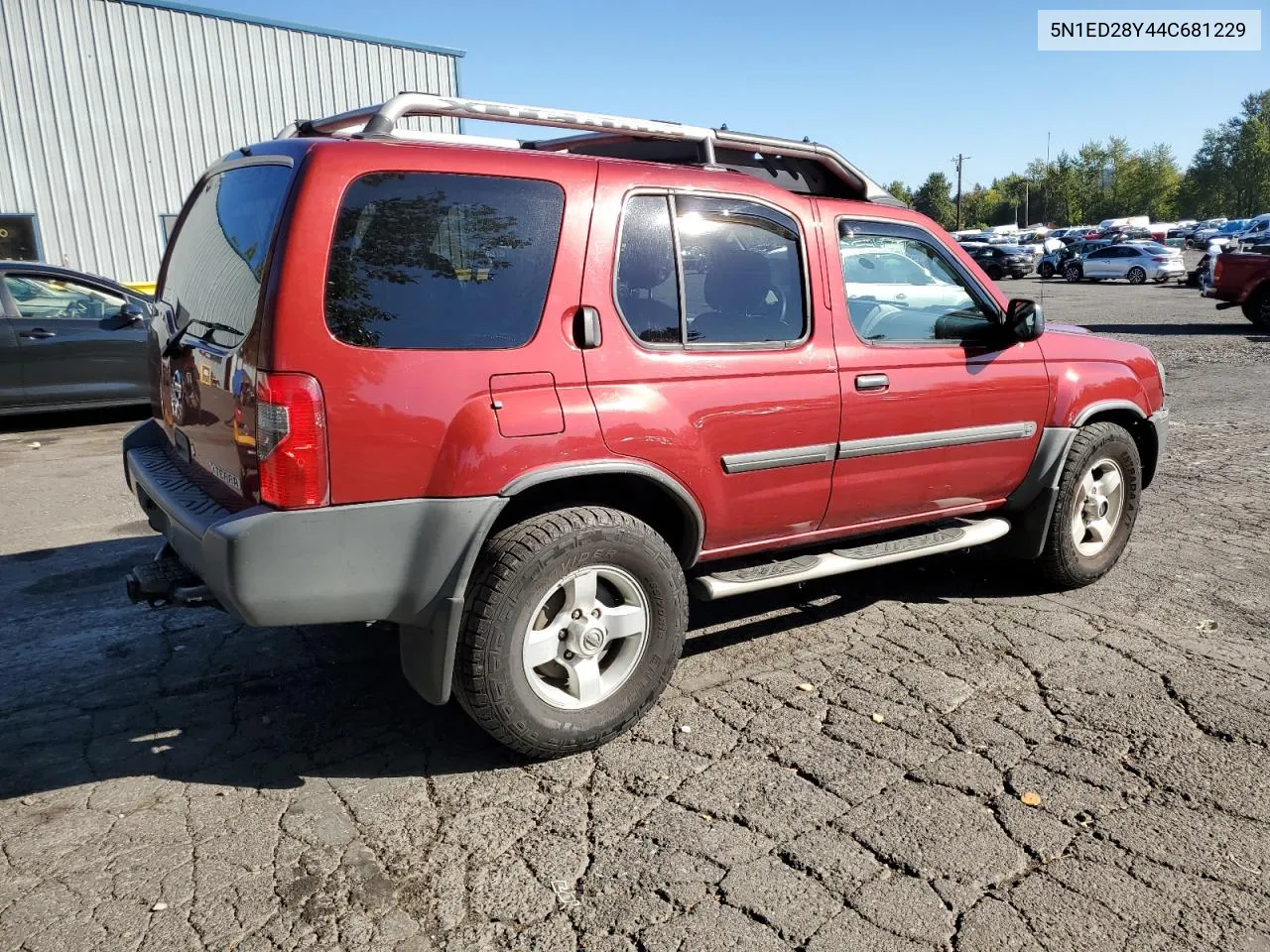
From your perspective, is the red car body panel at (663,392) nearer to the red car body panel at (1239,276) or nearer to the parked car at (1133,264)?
the red car body panel at (1239,276)

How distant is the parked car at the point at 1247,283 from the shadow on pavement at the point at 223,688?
15.8 meters

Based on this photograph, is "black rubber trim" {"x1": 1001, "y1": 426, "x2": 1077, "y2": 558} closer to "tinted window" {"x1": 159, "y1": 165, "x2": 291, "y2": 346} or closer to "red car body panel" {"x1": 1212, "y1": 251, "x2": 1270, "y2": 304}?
"tinted window" {"x1": 159, "y1": 165, "x2": 291, "y2": 346}

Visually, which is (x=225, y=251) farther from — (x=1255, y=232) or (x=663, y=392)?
(x=1255, y=232)

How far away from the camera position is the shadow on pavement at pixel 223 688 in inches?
132

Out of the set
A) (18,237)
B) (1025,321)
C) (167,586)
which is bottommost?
(167,586)

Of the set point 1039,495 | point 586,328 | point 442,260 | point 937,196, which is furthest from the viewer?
point 937,196

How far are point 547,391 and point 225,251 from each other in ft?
3.97

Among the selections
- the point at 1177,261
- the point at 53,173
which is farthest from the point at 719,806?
the point at 1177,261

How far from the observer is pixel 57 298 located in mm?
9281

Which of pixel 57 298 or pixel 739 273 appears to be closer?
pixel 739 273

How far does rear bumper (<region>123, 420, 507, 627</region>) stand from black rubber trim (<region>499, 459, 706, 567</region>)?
0.10 m

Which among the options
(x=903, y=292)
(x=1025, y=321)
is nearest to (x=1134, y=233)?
(x=1025, y=321)

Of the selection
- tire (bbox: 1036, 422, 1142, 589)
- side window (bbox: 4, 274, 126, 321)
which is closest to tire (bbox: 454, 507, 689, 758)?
tire (bbox: 1036, 422, 1142, 589)

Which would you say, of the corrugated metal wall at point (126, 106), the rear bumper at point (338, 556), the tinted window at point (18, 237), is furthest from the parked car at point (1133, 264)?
the rear bumper at point (338, 556)
